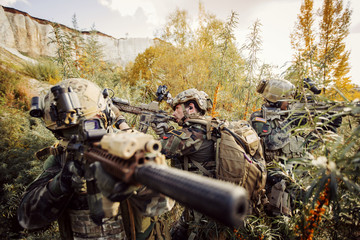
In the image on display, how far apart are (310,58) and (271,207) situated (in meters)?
2.68

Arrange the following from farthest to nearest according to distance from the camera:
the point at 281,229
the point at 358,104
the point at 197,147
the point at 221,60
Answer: the point at 221,60
the point at 197,147
the point at 281,229
the point at 358,104

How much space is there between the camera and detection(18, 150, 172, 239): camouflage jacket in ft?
4.85

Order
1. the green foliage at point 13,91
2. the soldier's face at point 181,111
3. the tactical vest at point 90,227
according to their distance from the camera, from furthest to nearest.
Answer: the green foliage at point 13,91 < the soldier's face at point 181,111 < the tactical vest at point 90,227

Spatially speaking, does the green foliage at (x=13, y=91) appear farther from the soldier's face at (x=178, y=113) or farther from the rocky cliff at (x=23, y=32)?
the rocky cliff at (x=23, y=32)

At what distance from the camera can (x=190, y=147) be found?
99.4 inches

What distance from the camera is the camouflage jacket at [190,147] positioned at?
2.51m

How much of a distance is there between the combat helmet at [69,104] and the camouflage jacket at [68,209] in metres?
0.49

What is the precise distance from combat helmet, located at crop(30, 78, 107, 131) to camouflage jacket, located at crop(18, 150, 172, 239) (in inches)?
19.1

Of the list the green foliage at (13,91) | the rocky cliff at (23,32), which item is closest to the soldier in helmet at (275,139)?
the green foliage at (13,91)

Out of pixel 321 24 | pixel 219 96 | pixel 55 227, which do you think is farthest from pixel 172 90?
pixel 321 24

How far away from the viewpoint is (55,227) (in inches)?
154

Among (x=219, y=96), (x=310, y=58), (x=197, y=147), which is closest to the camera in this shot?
(x=310, y=58)

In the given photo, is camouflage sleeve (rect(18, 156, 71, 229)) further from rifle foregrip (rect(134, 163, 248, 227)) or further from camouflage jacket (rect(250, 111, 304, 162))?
camouflage jacket (rect(250, 111, 304, 162))

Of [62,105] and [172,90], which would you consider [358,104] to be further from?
[172,90]
